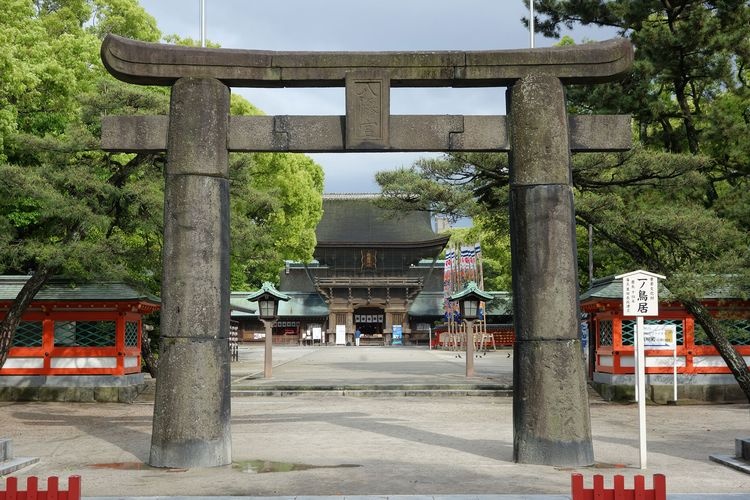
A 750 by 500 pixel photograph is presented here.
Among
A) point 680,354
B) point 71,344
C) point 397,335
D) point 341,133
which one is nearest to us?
point 341,133

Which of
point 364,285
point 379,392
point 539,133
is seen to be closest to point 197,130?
point 539,133

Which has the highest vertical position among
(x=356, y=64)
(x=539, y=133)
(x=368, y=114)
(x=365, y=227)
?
(x=365, y=227)

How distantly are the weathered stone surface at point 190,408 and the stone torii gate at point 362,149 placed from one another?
0.02 m

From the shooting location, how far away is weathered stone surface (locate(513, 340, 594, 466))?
991cm

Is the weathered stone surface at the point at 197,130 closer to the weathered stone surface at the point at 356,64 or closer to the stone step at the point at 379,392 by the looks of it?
the weathered stone surface at the point at 356,64

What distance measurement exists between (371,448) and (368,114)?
4836 mm

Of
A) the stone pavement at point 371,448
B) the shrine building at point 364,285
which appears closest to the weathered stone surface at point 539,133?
the stone pavement at point 371,448

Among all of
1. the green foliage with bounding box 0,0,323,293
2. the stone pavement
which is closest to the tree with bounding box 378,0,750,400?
the stone pavement

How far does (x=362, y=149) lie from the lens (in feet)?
34.3

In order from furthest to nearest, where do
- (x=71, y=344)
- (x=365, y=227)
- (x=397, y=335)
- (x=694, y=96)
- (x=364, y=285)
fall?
(x=365, y=227), (x=364, y=285), (x=397, y=335), (x=694, y=96), (x=71, y=344)

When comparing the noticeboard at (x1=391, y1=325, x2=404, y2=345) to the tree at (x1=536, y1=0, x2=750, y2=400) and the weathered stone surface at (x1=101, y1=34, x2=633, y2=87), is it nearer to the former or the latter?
the tree at (x1=536, y1=0, x2=750, y2=400)

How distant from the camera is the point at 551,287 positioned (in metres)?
10.2


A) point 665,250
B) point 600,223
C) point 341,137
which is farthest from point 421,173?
point 341,137

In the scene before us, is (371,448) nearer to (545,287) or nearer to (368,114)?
(545,287)
